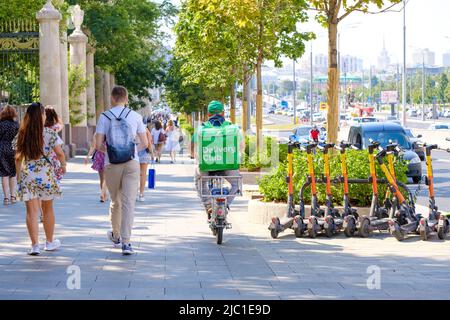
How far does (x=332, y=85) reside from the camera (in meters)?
18.7

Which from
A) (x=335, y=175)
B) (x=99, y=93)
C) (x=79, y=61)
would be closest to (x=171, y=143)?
(x=79, y=61)

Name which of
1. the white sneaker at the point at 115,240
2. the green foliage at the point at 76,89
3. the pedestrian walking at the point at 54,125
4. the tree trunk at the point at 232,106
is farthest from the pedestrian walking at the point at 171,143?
the white sneaker at the point at 115,240

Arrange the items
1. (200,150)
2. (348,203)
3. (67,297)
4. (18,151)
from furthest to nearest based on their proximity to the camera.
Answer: (348,203)
(200,150)
(18,151)
(67,297)

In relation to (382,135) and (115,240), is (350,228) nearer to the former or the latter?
(115,240)

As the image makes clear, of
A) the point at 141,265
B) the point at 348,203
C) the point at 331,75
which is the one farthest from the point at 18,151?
the point at 331,75

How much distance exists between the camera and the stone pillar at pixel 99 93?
186 ft

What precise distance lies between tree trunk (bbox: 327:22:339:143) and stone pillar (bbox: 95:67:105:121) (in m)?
38.2

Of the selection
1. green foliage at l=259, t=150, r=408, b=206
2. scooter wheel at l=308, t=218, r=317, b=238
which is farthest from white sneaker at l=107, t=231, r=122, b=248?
green foliage at l=259, t=150, r=408, b=206

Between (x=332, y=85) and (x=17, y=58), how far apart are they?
1496 centimetres

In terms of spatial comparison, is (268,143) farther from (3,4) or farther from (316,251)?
(316,251)

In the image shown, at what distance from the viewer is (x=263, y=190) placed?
16.7 m

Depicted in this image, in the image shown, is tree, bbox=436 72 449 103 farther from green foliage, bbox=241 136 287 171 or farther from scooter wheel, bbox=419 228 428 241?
scooter wheel, bbox=419 228 428 241

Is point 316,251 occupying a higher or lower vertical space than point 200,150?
lower

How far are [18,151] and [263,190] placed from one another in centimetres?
507
